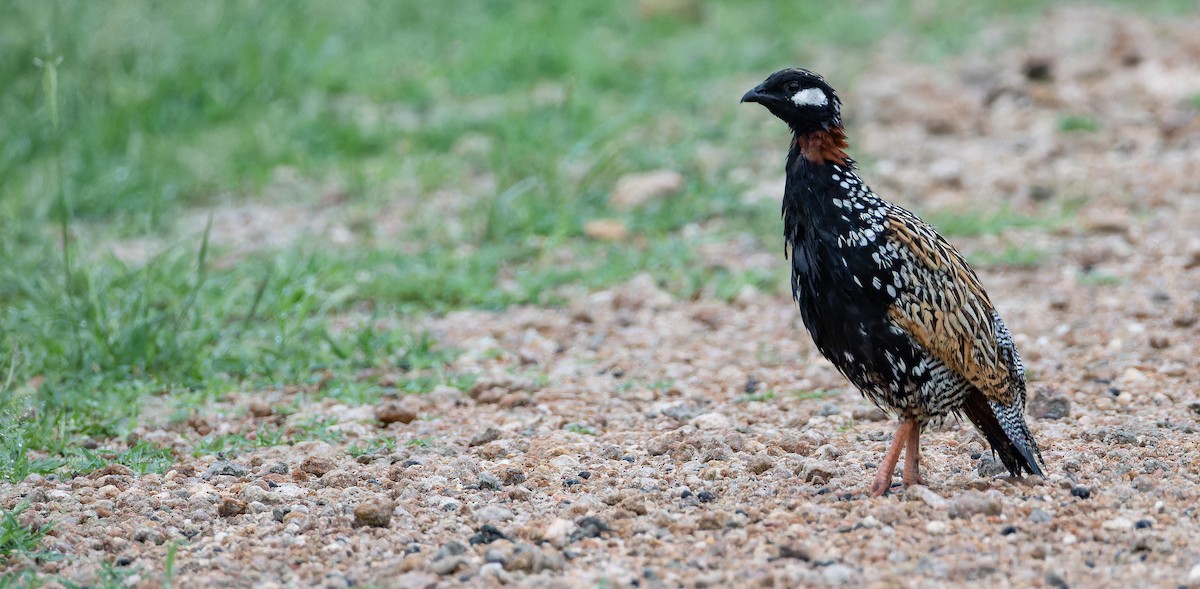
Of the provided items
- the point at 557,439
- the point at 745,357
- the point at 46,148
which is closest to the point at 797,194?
the point at 557,439

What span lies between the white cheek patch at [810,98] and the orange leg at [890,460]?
42.9 inches

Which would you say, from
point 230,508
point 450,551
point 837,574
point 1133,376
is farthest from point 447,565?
point 1133,376

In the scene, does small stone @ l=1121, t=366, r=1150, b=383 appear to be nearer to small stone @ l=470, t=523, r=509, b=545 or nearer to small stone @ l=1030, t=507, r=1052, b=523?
small stone @ l=1030, t=507, r=1052, b=523

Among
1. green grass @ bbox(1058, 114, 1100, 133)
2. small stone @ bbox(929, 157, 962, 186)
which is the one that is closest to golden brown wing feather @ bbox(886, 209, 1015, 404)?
small stone @ bbox(929, 157, 962, 186)

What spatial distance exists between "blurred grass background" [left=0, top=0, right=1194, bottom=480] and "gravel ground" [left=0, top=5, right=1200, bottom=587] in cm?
40

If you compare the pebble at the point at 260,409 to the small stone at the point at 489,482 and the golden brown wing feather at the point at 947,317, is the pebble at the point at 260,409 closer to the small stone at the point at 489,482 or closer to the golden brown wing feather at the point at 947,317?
the small stone at the point at 489,482

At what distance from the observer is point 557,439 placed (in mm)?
5121

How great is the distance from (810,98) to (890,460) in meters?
1.22

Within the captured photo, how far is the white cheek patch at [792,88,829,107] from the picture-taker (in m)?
4.54

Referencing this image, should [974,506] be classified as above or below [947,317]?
below

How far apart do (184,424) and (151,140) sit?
404cm

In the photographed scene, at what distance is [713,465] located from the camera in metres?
4.70

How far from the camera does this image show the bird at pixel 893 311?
4348 mm

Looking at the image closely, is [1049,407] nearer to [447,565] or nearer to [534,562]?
[534,562]
